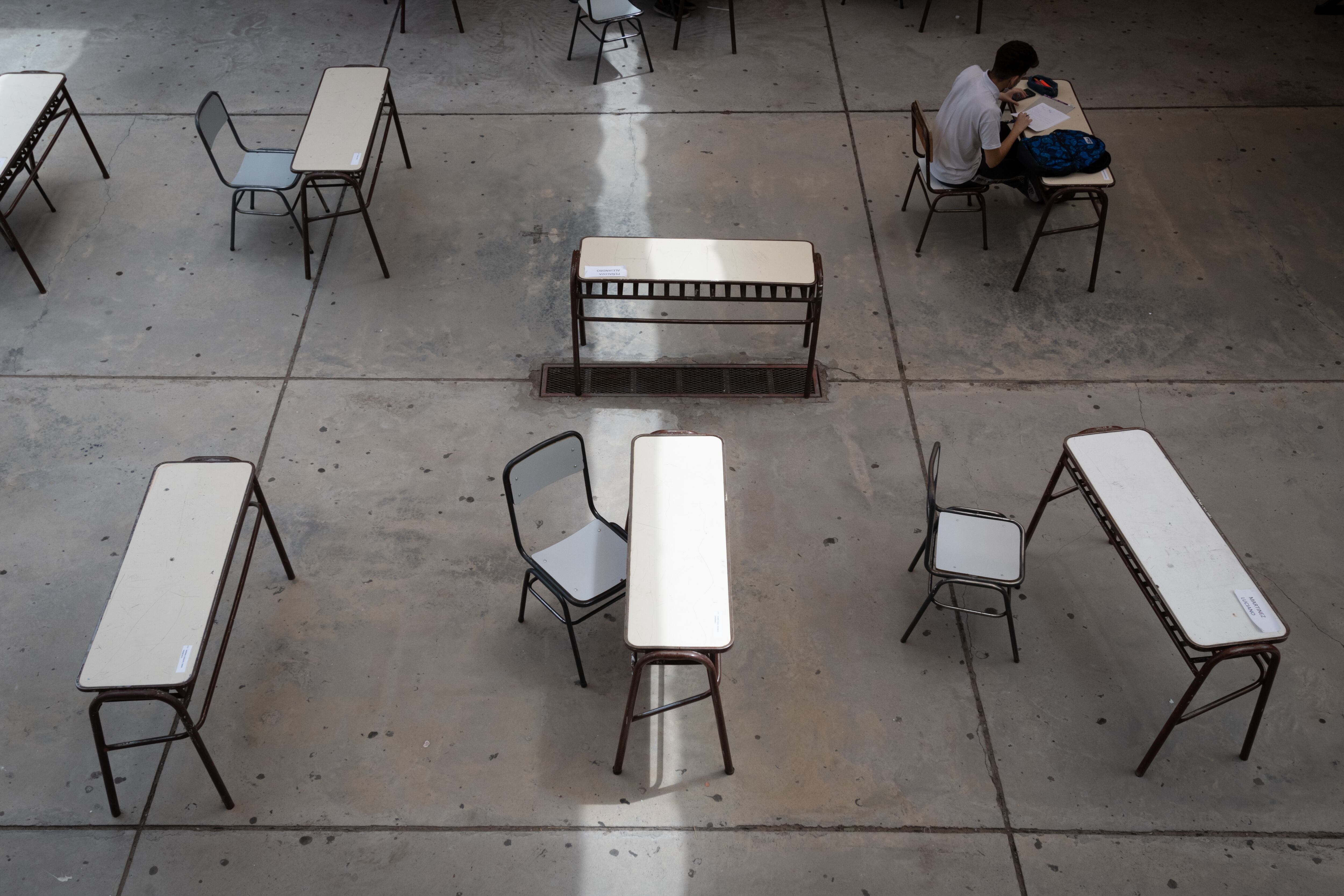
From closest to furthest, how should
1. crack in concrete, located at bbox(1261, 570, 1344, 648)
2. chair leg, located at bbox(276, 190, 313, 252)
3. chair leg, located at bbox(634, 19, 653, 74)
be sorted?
crack in concrete, located at bbox(1261, 570, 1344, 648), chair leg, located at bbox(276, 190, 313, 252), chair leg, located at bbox(634, 19, 653, 74)

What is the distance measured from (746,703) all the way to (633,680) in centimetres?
75

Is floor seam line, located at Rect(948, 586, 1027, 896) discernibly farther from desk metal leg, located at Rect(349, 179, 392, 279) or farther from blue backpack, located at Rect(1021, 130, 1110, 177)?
desk metal leg, located at Rect(349, 179, 392, 279)

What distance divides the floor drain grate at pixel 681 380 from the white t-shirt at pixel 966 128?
1.49 meters

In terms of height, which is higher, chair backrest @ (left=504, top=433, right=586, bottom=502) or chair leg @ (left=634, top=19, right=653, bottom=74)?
chair leg @ (left=634, top=19, right=653, bottom=74)

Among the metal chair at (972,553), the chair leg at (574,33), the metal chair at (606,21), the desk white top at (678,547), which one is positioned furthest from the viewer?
the chair leg at (574,33)

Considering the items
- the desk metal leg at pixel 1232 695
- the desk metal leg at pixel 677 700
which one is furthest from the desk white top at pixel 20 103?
the desk metal leg at pixel 1232 695

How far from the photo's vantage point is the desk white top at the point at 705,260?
4.71m

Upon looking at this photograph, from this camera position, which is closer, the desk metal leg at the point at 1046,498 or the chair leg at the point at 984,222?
the desk metal leg at the point at 1046,498

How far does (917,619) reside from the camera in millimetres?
3951

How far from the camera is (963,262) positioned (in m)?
5.88

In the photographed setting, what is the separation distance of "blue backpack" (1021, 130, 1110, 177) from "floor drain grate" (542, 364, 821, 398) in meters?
1.69

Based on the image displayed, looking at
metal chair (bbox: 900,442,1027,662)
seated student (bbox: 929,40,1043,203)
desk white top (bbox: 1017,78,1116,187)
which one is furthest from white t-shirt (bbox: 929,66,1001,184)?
metal chair (bbox: 900,442,1027,662)

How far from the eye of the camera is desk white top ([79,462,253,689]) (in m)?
3.20

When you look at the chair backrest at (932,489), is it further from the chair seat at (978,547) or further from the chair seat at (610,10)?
the chair seat at (610,10)
